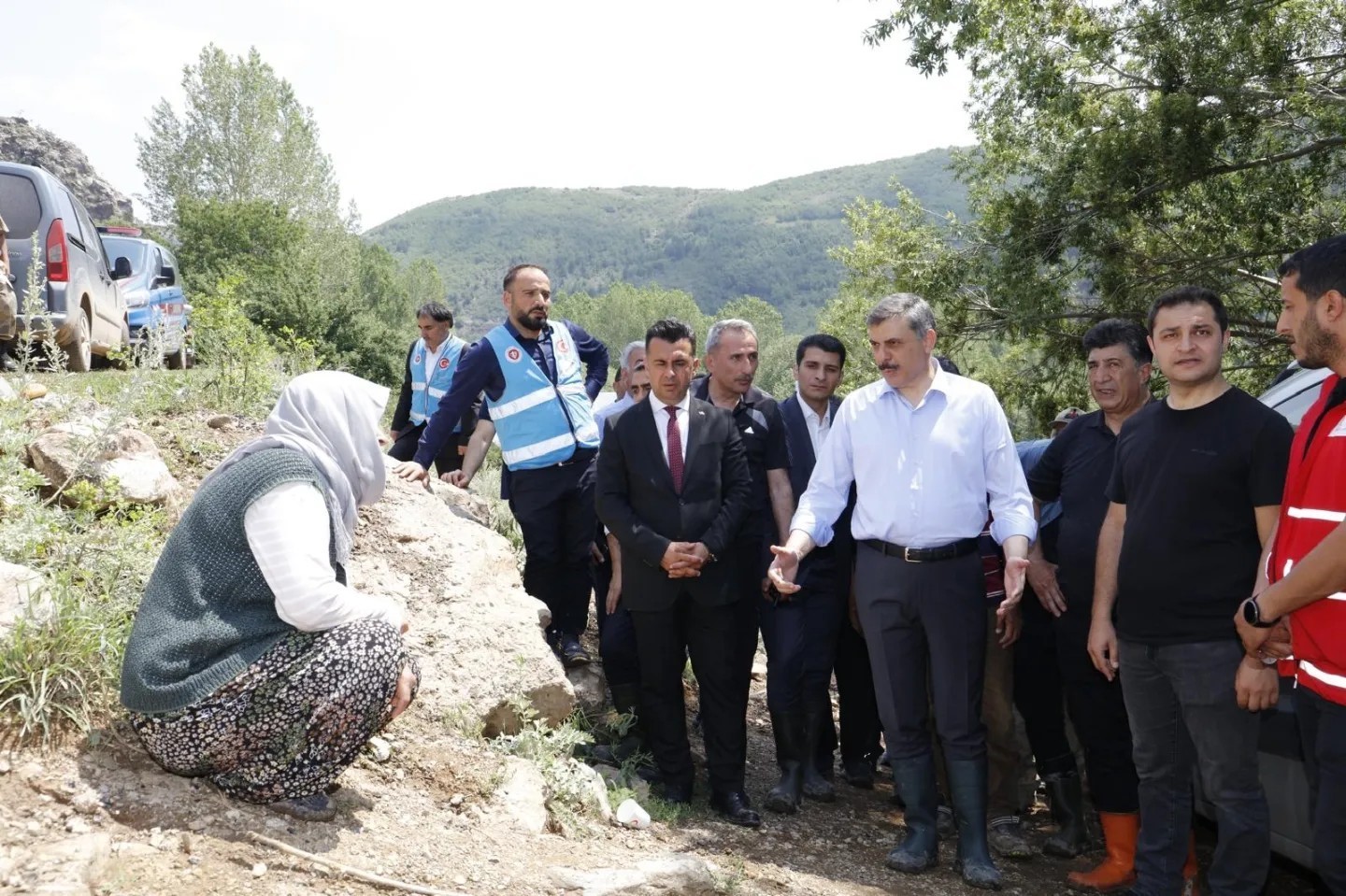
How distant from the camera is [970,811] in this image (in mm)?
4352

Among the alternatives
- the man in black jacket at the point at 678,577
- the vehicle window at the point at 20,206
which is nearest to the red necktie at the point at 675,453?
the man in black jacket at the point at 678,577

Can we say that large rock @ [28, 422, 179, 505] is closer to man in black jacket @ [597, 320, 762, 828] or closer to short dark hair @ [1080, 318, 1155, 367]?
man in black jacket @ [597, 320, 762, 828]

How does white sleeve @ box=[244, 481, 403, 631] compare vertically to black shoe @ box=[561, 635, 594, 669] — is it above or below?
above

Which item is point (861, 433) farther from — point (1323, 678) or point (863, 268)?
point (863, 268)

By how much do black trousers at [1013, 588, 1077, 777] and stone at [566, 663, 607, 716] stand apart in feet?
6.56

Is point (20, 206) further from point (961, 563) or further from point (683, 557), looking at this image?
point (961, 563)

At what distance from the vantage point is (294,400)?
3484mm

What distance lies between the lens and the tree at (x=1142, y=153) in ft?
29.9

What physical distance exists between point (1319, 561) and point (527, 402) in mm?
3714

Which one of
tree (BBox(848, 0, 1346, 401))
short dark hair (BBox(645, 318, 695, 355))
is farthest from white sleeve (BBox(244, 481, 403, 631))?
tree (BBox(848, 0, 1346, 401))

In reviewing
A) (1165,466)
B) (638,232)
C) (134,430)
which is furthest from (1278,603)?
(638,232)

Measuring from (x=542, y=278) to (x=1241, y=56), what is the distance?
6664mm

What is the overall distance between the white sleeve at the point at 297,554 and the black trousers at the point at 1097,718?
2.92 m

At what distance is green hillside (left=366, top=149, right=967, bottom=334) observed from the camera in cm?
14612
